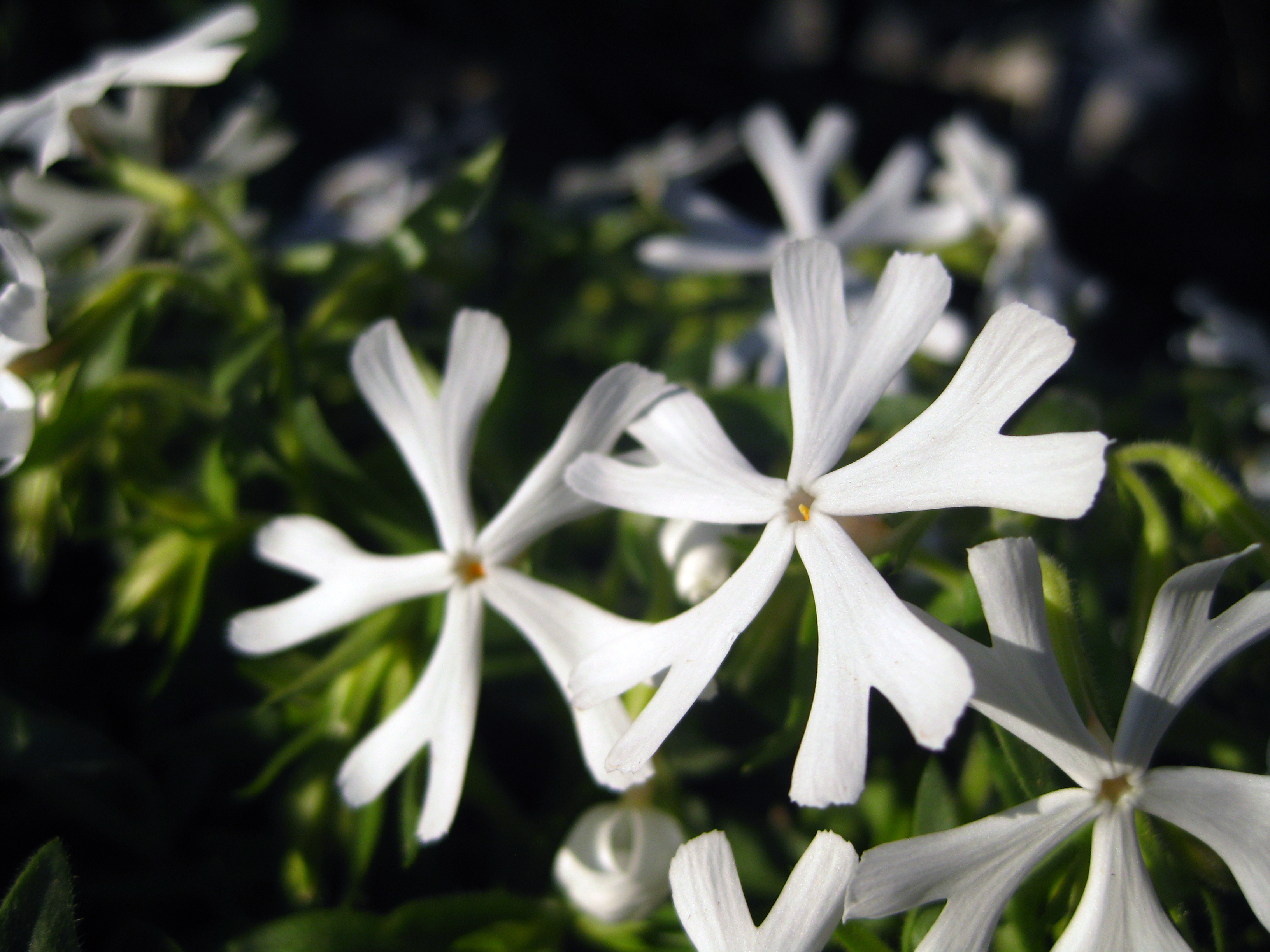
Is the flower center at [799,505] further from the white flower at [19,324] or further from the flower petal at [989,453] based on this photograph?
the white flower at [19,324]

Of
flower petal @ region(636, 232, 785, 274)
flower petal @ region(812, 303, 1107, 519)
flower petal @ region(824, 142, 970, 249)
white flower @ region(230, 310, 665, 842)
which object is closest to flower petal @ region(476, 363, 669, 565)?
white flower @ region(230, 310, 665, 842)

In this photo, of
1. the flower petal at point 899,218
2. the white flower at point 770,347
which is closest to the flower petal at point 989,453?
the white flower at point 770,347

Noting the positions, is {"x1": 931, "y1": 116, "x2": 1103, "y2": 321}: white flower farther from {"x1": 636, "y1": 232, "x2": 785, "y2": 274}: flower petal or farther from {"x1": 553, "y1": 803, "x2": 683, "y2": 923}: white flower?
{"x1": 553, "y1": 803, "x2": 683, "y2": 923}: white flower

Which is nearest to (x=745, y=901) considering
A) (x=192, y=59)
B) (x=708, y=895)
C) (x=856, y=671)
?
(x=708, y=895)

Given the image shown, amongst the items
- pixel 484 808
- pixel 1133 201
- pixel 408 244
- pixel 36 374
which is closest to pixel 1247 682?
pixel 484 808

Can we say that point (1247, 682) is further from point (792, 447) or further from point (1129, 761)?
point (792, 447)
